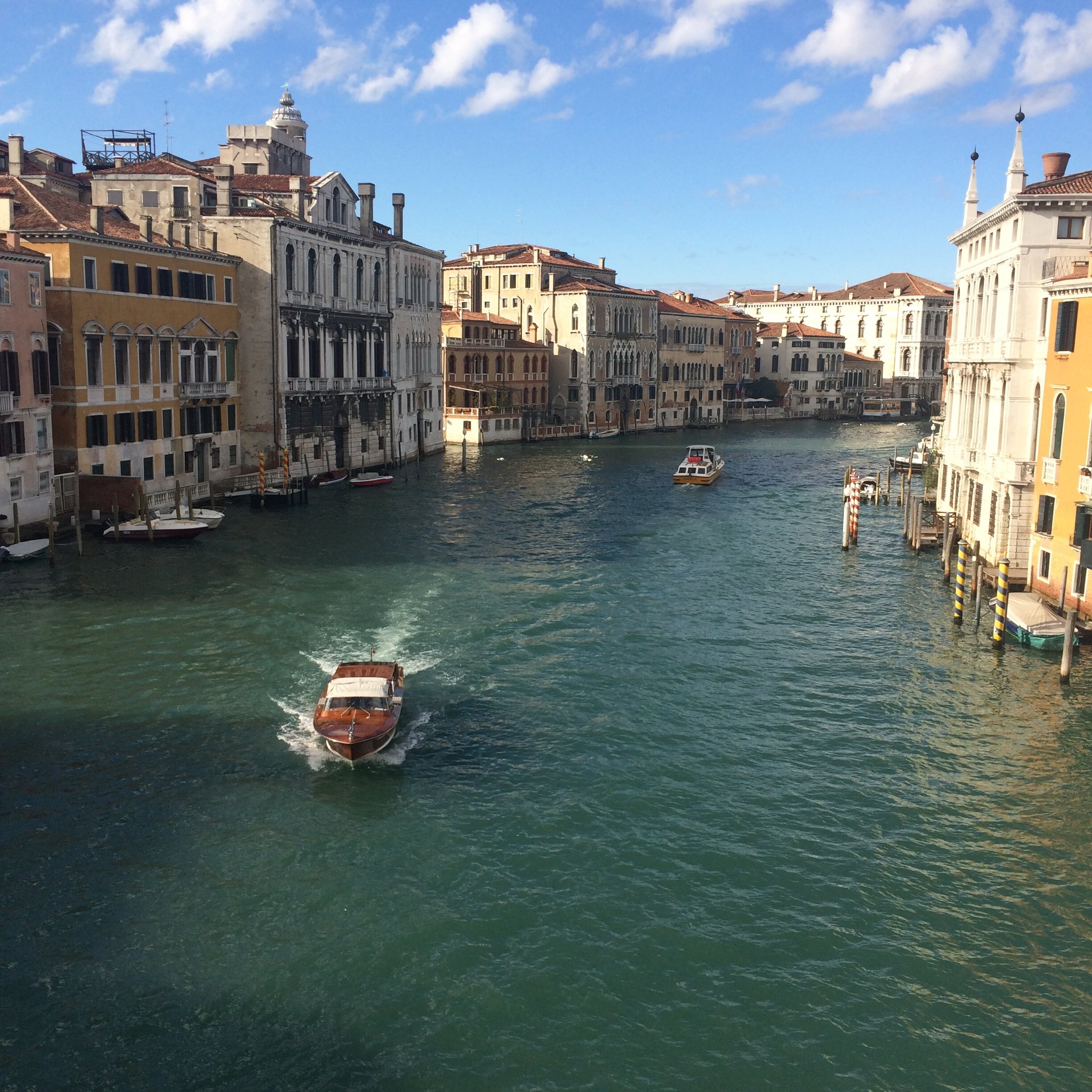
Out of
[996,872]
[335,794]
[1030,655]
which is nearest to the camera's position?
[996,872]

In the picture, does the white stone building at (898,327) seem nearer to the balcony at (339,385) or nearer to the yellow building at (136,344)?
the balcony at (339,385)

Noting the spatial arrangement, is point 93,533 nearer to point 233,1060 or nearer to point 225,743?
point 225,743

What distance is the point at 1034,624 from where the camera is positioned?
1074 inches

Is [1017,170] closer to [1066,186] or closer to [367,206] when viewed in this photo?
[1066,186]

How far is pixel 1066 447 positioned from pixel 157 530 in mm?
A: 28915

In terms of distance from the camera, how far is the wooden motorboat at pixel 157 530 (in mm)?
39125

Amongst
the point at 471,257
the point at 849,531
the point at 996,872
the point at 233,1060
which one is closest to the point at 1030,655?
the point at 996,872

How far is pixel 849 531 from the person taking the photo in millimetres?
41875

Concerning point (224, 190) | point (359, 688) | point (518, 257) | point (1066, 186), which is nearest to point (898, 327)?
point (518, 257)

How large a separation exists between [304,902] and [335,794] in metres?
3.46

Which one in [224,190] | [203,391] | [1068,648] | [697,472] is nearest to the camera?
[1068,648]

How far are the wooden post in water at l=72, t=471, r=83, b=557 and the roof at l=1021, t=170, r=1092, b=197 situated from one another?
1176 inches

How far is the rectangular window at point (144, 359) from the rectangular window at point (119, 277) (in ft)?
6.69

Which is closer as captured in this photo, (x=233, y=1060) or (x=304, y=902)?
(x=233, y=1060)
